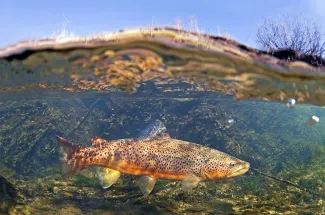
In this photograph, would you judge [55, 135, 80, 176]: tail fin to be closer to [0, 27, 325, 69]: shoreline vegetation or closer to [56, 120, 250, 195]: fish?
[56, 120, 250, 195]: fish

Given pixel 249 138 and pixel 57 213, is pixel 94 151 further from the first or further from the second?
pixel 249 138

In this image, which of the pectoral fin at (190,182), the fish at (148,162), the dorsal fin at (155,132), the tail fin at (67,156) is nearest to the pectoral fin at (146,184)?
the fish at (148,162)

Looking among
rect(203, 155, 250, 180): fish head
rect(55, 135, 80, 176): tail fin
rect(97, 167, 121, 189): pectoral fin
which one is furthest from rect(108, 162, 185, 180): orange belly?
rect(55, 135, 80, 176): tail fin

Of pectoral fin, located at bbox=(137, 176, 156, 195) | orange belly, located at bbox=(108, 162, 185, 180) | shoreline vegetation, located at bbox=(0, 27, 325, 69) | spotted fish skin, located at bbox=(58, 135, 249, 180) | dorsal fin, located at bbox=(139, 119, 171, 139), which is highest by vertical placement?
shoreline vegetation, located at bbox=(0, 27, 325, 69)

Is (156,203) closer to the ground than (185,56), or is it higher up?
closer to the ground

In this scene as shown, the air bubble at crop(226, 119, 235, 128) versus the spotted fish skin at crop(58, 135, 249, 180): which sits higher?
the spotted fish skin at crop(58, 135, 249, 180)

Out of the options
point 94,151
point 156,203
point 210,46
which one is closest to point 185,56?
point 210,46
